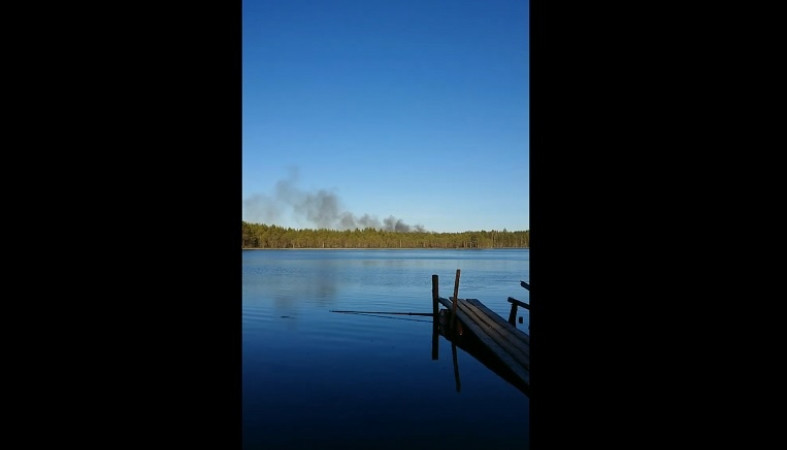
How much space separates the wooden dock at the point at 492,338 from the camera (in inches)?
337

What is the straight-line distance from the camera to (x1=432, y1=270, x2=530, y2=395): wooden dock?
8562 mm

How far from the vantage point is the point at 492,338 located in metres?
10.9

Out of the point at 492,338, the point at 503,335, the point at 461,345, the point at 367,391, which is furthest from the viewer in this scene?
the point at 461,345

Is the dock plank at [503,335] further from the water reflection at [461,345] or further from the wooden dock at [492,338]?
the water reflection at [461,345]

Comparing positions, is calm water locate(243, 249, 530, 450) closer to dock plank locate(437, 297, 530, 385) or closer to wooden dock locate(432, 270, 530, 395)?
wooden dock locate(432, 270, 530, 395)

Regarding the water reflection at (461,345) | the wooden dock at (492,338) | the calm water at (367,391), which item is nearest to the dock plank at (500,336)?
the wooden dock at (492,338)

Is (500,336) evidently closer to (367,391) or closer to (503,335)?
(503,335)

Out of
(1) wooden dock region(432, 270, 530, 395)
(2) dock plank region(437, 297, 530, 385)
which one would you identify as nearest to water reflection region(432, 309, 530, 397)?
(1) wooden dock region(432, 270, 530, 395)

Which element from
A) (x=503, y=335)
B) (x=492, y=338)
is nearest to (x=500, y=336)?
(x=503, y=335)
